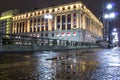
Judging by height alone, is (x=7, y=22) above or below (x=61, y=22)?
above

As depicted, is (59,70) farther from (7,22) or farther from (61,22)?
(7,22)

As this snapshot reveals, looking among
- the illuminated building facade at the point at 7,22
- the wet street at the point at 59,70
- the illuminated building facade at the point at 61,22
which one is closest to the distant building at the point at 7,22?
the illuminated building facade at the point at 7,22

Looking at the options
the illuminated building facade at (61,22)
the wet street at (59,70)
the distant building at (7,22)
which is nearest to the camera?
the wet street at (59,70)

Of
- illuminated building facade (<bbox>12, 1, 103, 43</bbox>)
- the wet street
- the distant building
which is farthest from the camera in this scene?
the distant building

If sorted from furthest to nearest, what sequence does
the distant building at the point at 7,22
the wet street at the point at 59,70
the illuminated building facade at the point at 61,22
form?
the distant building at the point at 7,22
the illuminated building facade at the point at 61,22
the wet street at the point at 59,70

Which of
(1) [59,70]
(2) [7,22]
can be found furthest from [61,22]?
(1) [59,70]

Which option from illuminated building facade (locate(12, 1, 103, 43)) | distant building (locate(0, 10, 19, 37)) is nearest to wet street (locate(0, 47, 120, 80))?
illuminated building facade (locate(12, 1, 103, 43))

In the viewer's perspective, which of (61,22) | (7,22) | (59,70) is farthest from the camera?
(7,22)

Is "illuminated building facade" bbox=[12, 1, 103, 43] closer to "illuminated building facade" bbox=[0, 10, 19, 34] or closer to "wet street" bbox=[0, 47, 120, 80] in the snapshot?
"illuminated building facade" bbox=[0, 10, 19, 34]

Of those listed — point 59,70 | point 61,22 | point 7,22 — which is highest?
point 7,22

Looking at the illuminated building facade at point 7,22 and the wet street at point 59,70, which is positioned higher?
the illuminated building facade at point 7,22

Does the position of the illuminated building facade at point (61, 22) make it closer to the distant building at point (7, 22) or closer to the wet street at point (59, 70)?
the distant building at point (7, 22)

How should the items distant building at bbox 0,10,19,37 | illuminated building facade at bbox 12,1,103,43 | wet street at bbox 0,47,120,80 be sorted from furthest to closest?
distant building at bbox 0,10,19,37
illuminated building facade at bbox 12,1,103,43
wet street at bbox 0,47,120,80

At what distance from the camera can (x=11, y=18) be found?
5143 inches
